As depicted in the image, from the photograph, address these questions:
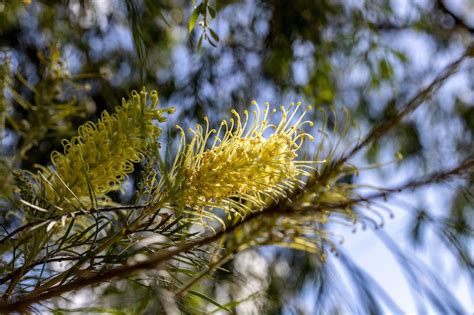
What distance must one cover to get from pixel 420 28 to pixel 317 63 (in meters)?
0.40

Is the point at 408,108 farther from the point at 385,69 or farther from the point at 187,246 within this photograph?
the point at 385,69

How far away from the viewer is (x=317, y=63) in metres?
1.73

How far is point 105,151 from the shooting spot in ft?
2.28

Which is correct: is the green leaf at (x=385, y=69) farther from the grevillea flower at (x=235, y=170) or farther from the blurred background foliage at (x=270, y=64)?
the grevillea flower at (x=235, y=170)

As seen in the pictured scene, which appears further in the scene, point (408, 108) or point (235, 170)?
point (235, 170)

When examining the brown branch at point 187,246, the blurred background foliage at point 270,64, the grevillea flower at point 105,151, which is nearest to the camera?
the brown branch at point 187,246

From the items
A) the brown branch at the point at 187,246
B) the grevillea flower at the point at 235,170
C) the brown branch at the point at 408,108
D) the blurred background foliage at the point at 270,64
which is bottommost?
the brown branch at the point at 187,246

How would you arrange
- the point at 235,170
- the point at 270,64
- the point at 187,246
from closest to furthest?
1. the point at 187,246
2. the point at 235,170
3. the point at 270,64

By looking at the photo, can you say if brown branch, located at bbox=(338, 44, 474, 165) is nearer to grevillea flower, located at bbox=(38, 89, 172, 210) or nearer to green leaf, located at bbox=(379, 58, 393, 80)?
grevillea flower, located at bbox=(38, 89, 172, 210)

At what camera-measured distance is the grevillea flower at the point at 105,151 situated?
67 cm

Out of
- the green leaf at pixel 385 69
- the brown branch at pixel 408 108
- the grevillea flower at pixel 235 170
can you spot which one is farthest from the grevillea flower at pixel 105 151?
the green leaf at pixel 385 69

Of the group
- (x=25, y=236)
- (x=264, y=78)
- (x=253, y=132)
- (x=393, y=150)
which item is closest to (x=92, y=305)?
(x=25, y=236)

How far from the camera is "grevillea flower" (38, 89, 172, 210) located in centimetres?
67

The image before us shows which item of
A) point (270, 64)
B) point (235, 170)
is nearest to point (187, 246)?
point (235, 170)
